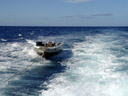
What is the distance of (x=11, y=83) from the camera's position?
16.5 metres

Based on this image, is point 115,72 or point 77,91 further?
point 115,72

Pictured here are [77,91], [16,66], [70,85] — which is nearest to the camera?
[77,91]

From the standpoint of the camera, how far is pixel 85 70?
68.9 feet

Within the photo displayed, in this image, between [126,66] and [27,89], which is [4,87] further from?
[126,66]

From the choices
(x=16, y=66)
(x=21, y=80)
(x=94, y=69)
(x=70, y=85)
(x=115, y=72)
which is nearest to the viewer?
(x=70, y=85)

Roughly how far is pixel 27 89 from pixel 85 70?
8375mm

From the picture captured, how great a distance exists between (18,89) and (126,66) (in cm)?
1430

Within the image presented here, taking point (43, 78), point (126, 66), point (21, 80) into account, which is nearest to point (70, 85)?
point (43, 78)

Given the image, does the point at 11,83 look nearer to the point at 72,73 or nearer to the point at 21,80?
the point at 21,80

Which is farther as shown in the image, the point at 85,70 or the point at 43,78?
the point at 85,70

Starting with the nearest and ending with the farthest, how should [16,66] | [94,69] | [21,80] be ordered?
[21,80]
[94,69]
[16,66]

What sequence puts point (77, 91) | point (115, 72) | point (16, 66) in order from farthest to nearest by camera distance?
1. point (16, 66)
2. point (115, 72)
3. point (77, 91)

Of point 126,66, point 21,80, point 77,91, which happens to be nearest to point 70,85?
point 77,91

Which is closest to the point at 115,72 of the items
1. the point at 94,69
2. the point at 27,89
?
the point at 94,69
